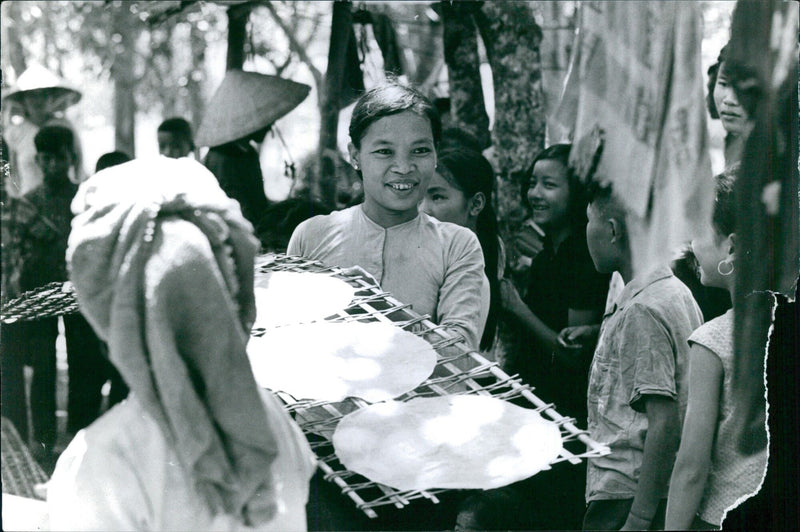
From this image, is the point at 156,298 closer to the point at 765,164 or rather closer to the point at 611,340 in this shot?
the point at 611,340

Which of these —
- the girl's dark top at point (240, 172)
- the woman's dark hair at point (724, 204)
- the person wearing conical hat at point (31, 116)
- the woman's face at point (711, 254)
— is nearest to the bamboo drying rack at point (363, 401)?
the girl's dark top at point (240, 172)

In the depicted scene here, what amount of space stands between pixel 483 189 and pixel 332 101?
0.48 m

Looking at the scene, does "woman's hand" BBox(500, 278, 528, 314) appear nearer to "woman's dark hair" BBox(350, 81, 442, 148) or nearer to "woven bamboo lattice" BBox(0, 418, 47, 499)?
"woman's dark hair" BBox(350, 81, 442, 148)

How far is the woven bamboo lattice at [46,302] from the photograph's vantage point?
2.31 meters

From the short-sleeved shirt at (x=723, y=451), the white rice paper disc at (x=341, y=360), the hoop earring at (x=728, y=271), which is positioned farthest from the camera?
the hoop earring at (x=728, y=271)

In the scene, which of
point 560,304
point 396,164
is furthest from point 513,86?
point 560,304

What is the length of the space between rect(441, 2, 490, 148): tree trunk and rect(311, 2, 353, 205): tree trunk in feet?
0.96

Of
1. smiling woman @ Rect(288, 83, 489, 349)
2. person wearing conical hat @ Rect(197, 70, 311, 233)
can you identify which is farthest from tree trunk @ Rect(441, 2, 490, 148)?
person wearing conical hat @ Rect(197, 70, 311, 233)

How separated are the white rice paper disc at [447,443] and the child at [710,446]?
0.39 metres

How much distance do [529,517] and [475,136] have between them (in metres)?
1.06

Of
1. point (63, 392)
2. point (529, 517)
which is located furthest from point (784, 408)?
point (63, 392)

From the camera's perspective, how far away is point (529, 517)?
2.15m

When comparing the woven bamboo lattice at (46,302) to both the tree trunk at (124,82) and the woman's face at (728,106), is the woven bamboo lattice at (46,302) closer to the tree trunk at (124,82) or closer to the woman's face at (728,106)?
Result: the tree trunk at (124,82)

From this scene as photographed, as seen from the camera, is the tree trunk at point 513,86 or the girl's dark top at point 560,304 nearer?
the girl's dark top at point 560,304
